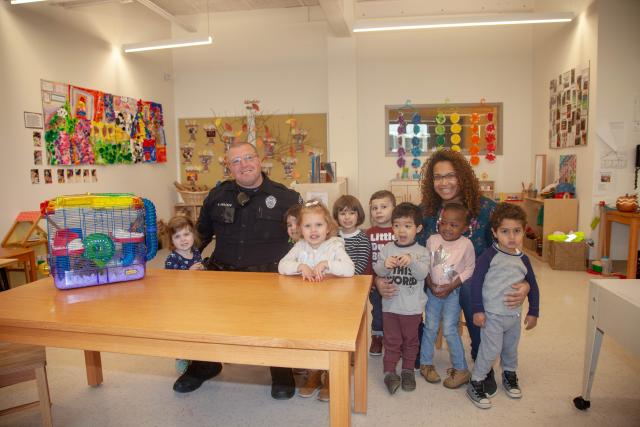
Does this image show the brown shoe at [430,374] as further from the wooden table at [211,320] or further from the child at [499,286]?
the wooden table at [211,320]

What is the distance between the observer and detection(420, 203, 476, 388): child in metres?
2.29

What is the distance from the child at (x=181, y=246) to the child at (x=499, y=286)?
1525 mm

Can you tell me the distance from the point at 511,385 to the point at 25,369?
229 cm

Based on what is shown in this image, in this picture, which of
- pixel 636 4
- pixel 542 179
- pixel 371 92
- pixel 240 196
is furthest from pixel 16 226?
pixel 636 4

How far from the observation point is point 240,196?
8.38 ft

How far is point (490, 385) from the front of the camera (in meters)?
2.29

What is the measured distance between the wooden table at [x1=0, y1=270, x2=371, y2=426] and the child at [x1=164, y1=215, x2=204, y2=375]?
0.62 metres

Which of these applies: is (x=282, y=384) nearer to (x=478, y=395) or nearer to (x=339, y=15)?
(x=478, y=395)

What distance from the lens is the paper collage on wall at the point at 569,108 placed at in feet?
16.1

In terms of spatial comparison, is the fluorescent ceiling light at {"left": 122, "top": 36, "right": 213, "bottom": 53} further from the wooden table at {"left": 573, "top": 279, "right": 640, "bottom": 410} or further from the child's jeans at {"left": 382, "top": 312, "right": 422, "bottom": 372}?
the wooden table at {"left": 573, "top": 279, "right": 640, "bottom": 410}

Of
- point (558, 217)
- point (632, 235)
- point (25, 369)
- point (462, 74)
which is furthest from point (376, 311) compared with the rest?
point (462, 74)

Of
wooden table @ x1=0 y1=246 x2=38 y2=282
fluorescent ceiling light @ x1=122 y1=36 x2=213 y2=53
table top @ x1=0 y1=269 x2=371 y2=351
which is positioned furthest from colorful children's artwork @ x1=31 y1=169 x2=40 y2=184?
table top @ x1=0 y1=269 x2=371 y2=351

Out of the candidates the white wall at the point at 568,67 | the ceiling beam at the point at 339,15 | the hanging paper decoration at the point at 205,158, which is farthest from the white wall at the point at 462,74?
the hanging paper decoration at the point at 205,158

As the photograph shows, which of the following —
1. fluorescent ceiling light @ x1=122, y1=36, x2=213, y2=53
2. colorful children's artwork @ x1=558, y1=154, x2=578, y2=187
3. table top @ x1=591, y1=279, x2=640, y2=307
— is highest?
fluorescent ceiling light @ x1=122, y1=36, x2=213, y2=53
